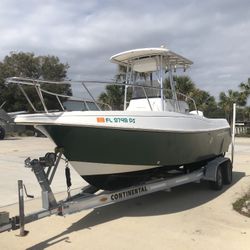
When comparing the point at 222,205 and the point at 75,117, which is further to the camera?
the point at 222,205

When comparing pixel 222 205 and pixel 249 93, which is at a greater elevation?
pixel 249 93

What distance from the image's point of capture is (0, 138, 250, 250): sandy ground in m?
5.58

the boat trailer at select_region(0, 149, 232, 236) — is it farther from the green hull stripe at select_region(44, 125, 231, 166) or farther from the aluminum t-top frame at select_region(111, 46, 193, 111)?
the aluminum t-top frame at select_region(111, 46, 193, 111)

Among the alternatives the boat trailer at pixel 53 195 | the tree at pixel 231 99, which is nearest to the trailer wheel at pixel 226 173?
the boat trailer at pixel 53 195

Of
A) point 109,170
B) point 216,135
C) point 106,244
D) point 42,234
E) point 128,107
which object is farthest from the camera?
point 216,135

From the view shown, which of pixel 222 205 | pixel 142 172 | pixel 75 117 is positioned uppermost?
pixel 75 117

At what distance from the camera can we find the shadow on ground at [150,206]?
6367 mm

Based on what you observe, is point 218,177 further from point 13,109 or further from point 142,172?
point 13,109

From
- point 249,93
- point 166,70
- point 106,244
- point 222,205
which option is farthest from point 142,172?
point 249,93

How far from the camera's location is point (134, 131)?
22.4 ft

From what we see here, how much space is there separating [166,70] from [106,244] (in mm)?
5130

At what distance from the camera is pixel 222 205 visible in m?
7.89

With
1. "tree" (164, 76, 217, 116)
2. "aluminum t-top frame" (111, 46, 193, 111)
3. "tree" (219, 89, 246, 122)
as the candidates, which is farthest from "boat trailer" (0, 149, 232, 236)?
"tree" (219, 89, 246, 122)

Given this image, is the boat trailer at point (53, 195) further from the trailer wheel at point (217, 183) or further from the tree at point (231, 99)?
the tree at point (231, 99)
